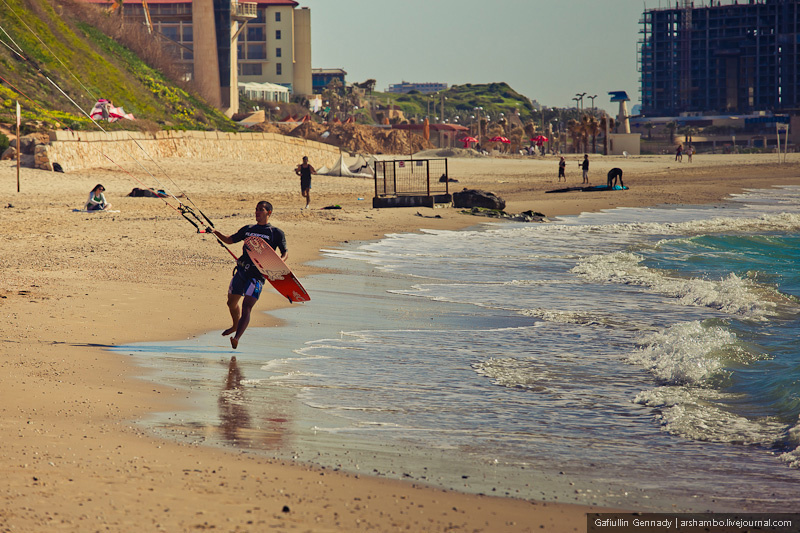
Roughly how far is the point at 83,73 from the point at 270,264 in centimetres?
3749

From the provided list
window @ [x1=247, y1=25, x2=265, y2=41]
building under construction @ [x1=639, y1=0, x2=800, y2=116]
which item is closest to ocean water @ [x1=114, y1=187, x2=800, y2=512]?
window @ [x1=247, y1=25, x2=265, y2=41]

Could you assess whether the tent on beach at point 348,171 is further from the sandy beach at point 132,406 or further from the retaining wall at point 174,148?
the sandy beach at point 132,406

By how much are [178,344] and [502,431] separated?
12.3ft

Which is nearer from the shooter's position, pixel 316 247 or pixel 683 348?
pixel 683 348

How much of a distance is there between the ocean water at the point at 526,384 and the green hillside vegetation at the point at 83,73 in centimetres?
2545

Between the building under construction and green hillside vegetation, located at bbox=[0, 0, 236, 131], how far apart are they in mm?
155122

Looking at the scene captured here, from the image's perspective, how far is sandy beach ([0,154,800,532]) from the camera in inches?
150

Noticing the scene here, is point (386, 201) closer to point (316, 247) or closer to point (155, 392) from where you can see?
point (316, 247)

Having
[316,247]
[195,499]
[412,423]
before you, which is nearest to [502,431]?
[412,423]

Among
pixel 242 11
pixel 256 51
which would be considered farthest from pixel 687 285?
pixel 256 51

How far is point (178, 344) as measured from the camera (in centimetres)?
802

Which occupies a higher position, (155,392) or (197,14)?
(197,14)

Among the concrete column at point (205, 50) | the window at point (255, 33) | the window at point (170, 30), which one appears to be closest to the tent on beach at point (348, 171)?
the concrete column at point (205, 50)

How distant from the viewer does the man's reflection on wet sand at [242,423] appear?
5.09m
